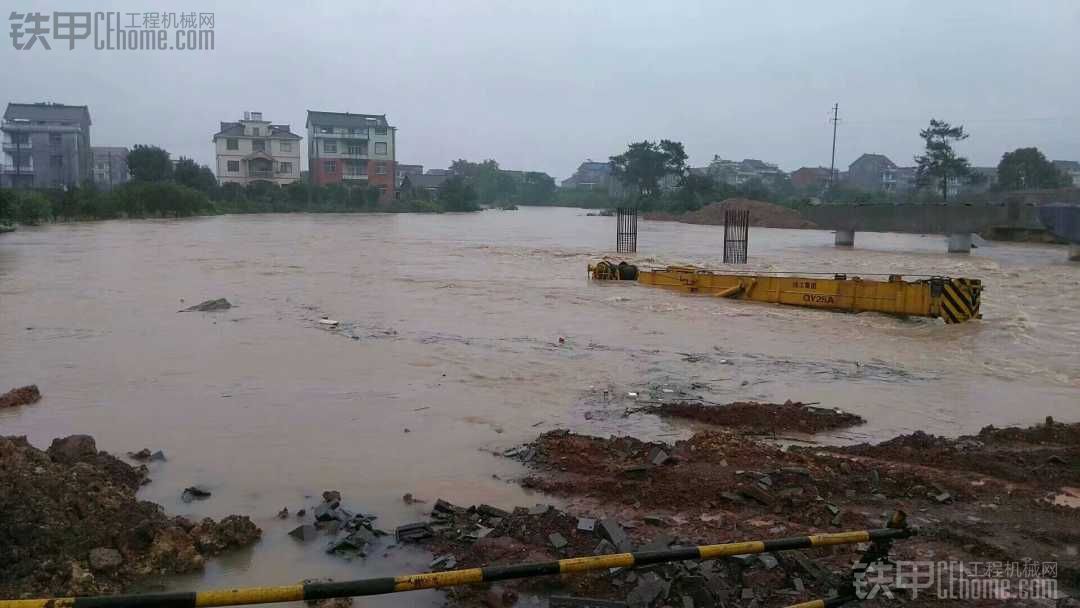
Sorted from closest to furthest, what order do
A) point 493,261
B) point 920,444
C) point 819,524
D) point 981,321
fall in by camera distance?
1. point 819,524
2. point 920,444
3. point 981,321
4. point 493,261

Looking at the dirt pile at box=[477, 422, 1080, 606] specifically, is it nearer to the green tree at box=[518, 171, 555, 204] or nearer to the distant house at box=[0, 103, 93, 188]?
the distant house at box=[0, 103, 93, 188]

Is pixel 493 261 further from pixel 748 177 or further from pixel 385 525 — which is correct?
pixel 748 177

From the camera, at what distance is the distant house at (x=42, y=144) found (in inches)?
2896

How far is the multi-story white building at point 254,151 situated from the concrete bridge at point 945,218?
5461cm

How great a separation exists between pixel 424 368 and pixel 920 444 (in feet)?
20.5

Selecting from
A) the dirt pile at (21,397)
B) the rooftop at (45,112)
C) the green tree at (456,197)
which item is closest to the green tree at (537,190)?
the green tree at (456,197)

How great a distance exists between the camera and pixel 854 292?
1606 centimetres

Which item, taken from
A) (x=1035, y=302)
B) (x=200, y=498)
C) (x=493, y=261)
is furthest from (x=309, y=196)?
(x=200, y=498)

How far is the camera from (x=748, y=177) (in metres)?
122

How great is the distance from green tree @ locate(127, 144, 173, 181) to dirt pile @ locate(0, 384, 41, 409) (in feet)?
204

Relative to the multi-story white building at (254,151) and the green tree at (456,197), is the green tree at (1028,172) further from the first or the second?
the multi-story white building at (254,151)

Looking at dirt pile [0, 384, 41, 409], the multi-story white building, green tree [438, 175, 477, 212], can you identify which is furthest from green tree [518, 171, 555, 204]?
dirt pile [0, 384, 41, 409]

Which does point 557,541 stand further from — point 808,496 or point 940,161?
point 940,161

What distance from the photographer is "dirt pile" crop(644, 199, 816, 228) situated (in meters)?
63.1
